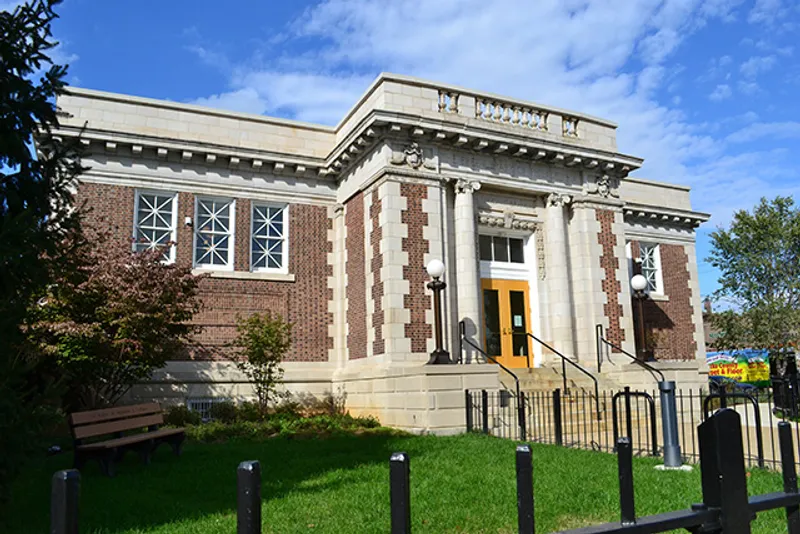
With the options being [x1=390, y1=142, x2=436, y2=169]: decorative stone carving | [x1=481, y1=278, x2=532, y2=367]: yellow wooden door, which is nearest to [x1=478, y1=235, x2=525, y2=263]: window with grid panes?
[x1=481, y1=278, x2=532, y2=367]: yellow wooden door

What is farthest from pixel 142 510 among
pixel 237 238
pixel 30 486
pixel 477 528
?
pixel 237 238

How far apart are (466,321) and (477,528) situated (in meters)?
10.2

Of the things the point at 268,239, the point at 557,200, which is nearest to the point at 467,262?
the point at 557,200

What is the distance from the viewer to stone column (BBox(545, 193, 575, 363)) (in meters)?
17.7

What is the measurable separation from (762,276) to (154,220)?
27202 millimetres

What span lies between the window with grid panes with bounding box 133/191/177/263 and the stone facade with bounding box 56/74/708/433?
0.15m

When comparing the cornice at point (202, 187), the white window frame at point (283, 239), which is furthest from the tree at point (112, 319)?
the white window frame at point (283, 239)

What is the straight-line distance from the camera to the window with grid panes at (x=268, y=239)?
18.0 meters

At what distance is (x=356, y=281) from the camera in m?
17.4

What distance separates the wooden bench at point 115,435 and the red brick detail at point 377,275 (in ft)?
18.7

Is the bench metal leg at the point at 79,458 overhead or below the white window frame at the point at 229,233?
below

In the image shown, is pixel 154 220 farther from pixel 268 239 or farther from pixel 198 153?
pixel 268 239

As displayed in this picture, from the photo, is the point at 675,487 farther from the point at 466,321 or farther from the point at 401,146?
the point at 401,146

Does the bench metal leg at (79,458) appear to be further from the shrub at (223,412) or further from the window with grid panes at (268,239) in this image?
the window with grid panes at (268,239)
